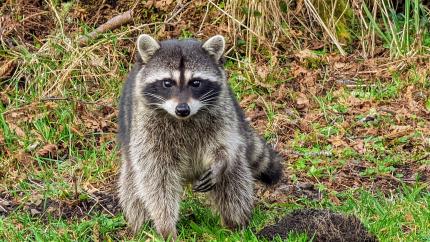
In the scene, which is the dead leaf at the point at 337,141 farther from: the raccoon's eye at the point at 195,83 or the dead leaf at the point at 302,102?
the raccoon's eye at the point at 195,83

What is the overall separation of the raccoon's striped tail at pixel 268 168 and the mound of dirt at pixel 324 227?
99 cm

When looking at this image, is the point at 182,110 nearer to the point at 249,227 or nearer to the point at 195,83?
the point at 195,83

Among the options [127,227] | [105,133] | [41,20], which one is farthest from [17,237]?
[41,20]

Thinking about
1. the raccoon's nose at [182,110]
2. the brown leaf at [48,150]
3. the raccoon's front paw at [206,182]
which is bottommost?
the brown leaf at [48,150]

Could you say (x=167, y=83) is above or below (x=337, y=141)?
above

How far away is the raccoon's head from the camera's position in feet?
17.3

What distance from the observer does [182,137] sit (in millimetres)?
5480

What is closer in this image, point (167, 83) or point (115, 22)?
point (167, 83)

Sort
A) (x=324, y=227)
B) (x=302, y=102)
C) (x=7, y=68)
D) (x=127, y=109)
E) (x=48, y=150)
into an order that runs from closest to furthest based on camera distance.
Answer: (x=324, y=227) → (x=127, y=109) → (x=48, y=150) → (x=302, y=102) → (x=7, y=68)

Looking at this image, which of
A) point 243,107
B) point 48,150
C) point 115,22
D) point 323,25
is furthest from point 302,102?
point 48,150

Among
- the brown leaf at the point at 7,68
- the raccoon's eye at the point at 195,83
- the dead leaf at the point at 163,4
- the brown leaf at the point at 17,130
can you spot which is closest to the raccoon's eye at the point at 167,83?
the raccoon's eye at the point at 195,83

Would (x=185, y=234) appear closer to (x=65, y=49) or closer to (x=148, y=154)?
(x=148, y=154)

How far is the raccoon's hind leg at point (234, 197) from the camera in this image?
5.62m

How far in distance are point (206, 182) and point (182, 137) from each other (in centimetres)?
34
